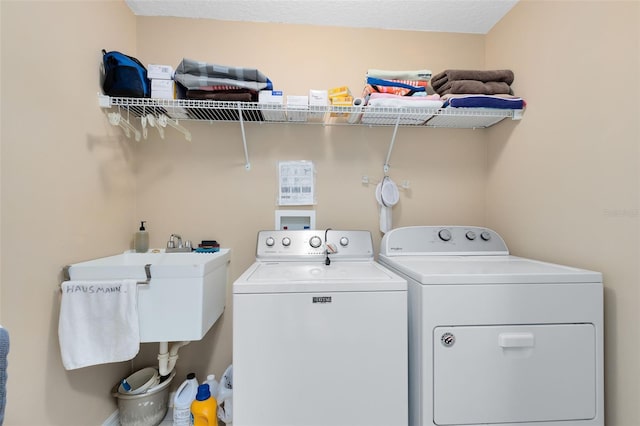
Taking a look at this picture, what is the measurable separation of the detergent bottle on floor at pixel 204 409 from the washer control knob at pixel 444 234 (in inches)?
59.2

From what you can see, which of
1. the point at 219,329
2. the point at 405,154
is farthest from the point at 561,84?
the point at 219,329

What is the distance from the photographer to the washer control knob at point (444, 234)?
5.20 ft

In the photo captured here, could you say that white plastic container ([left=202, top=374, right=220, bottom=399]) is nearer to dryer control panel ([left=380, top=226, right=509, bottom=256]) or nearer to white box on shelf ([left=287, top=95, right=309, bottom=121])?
dryer control panel ([left=380, top=226, right=509, bottom=256])

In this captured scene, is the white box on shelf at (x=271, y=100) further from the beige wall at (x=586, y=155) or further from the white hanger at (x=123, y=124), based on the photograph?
the beige wall at (x=586, y=155)

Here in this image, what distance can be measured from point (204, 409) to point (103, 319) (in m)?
0.66

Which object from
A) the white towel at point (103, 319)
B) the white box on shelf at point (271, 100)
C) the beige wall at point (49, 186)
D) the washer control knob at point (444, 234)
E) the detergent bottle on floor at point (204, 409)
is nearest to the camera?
the beige wall at point (49, 186)

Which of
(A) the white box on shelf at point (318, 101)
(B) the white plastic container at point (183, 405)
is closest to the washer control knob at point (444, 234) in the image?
(A) the white box on shelf at point (318, 101)

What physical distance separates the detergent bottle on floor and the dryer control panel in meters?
1.19

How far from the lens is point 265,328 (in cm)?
102

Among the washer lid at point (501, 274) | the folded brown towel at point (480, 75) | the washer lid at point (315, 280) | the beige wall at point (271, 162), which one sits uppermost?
the folded brown towel at point (480, 75)

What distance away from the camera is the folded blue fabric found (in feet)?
4.88

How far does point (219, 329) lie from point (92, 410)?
2.16 ft

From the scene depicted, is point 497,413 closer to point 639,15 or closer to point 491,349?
point 491,349

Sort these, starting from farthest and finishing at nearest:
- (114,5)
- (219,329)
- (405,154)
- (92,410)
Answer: (405,154) → (219,329) → (114,5) → (92,410)
